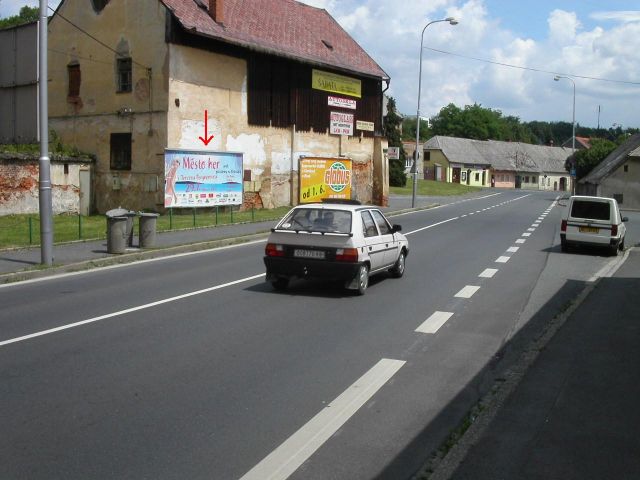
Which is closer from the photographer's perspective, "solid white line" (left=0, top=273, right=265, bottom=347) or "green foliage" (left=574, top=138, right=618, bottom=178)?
"solid white line" (left=0, top=273, right=265, bottom=347)

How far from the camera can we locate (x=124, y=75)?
101 feet

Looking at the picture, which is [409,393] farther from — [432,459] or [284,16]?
[284,16]

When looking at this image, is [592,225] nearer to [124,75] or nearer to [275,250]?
[275,250]

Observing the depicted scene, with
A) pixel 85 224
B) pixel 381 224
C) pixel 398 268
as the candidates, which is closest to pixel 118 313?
pixel 381 224

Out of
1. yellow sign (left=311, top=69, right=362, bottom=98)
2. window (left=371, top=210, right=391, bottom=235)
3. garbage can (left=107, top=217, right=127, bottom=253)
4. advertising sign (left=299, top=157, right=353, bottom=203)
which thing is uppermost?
yellow sign (left=311, top=69, right=362, bottom=98)

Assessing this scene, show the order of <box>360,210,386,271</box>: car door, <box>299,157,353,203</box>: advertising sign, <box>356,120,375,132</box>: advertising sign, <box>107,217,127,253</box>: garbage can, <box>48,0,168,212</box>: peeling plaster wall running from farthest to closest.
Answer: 1. <box>356,120,375,132</box>: advertising sign
2. <box>299,157,353,203</box>: advertising sign
3. <box>48,0,168,212</box>: peeling plaster wall
4. <box>107,217,127,253</box>: garbage can
5. <box>360,210,386,271</box>: car door

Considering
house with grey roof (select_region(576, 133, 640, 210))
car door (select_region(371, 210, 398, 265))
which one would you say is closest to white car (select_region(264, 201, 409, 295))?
car door (select_region(371, 210, 398, 265))

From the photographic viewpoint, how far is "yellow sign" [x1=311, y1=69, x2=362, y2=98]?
124 ft

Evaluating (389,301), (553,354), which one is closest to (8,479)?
(553,354)

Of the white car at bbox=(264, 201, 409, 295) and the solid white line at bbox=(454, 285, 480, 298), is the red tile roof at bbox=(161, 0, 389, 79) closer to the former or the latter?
A: the white car at bbox=(264, 201, 409, 295)

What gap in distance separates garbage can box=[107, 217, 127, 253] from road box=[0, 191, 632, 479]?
319 centimetres

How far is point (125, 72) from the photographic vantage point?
30688 millimetres

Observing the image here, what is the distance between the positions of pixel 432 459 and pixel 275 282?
24.8ft

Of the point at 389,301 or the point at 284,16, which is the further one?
the point at 284,16
